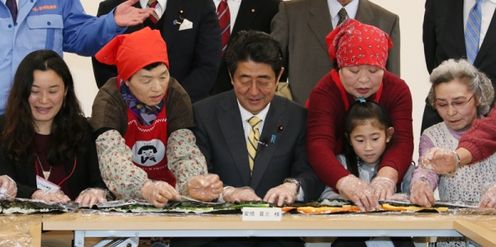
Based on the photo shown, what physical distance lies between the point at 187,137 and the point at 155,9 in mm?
827

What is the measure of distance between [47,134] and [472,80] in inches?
66.5

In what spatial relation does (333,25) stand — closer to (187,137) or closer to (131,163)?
(187,137)

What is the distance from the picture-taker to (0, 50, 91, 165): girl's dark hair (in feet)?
12.3

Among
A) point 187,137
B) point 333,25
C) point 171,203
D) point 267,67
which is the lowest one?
point 171,203

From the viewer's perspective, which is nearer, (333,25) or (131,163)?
(131,163)

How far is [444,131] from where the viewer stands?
3996mm

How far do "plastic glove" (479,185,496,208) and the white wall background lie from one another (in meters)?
2.44

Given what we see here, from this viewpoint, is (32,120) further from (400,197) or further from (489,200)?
(489,200)

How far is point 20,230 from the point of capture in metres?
3.06

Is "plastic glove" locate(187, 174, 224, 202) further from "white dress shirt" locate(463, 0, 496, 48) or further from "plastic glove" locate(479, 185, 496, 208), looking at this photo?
"white dress shirt" locate(463, 0, 496, 48)

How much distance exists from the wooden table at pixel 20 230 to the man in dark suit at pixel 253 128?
87 cm

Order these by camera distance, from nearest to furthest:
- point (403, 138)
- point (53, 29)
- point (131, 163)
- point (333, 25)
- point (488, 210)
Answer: point (488, 210)
point (131, 163)
point (403, 138)
point (53, 29)
point (333, 25)

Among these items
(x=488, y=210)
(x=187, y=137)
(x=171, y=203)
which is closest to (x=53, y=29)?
(x=187, y=137)

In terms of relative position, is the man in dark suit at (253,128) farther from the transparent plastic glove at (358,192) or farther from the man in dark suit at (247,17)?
the man in dark suit at (247,17)
